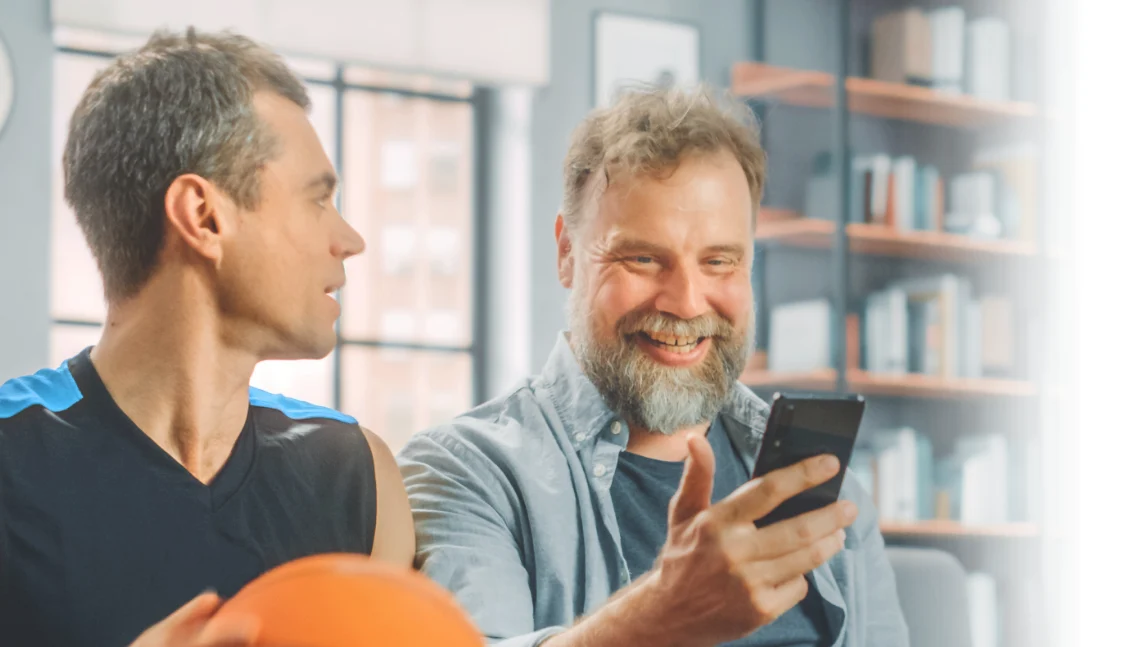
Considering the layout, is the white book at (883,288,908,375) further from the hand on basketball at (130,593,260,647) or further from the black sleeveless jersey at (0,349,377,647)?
the hand on basketball at (130,593,260,647)

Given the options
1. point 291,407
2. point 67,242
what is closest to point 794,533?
point 291,407

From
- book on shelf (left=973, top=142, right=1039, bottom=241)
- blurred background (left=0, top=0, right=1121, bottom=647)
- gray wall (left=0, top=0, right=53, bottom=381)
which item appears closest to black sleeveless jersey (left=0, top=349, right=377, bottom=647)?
gray wall (left=0, top=0, right=53, bottom=381)

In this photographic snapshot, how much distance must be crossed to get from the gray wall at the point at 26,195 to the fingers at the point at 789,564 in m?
2.90

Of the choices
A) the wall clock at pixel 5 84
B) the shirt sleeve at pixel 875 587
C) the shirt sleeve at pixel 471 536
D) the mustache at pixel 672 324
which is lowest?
the shirt sleeve at pixel 875 587

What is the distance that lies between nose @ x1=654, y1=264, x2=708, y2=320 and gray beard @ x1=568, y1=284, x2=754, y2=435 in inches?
0.6

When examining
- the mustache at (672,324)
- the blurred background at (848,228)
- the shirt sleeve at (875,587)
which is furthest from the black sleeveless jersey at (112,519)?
the blurred background at (848,228)

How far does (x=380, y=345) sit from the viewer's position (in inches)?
166

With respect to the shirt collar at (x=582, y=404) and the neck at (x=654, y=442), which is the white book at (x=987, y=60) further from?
the neck at (x=654, y=442)

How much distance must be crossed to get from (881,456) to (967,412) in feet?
1.72

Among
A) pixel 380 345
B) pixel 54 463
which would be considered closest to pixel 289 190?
pixel 54 463

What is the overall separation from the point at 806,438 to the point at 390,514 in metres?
0.46

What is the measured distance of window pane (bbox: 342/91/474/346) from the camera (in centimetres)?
424

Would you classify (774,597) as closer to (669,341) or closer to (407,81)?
(669,341)

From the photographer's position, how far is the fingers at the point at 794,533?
1067 mm
